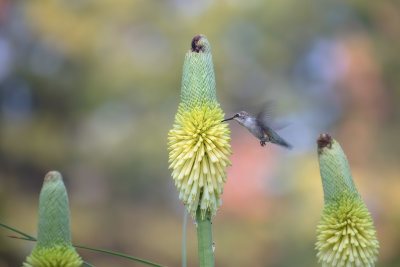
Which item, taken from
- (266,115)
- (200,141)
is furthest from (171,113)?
(200,141)


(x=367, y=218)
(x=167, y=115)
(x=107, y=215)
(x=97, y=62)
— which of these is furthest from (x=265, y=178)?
(x=367, y=218)

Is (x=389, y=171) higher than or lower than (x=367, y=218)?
higher

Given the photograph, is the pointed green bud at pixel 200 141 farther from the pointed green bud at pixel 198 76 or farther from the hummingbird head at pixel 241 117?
the hummingbird head at pixel 241 117

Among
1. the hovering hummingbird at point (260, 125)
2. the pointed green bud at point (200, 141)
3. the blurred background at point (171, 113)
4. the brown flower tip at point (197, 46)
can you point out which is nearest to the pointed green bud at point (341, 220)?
the pointed green bud at point (200, 141)

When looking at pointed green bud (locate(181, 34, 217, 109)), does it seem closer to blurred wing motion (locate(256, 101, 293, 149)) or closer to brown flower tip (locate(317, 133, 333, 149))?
brown flower tip (locate(317, 133, 333, 149))

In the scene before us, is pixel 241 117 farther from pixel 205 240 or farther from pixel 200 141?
pixel 205 240

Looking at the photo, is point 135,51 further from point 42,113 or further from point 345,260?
point 345,260
